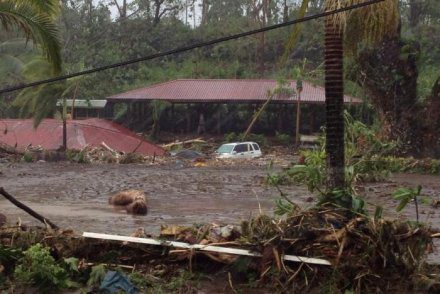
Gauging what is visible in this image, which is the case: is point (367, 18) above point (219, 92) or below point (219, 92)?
above

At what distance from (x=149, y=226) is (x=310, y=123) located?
30.1m

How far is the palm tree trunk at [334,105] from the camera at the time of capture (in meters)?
9.34

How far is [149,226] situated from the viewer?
12422 mm

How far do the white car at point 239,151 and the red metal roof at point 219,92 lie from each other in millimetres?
7092

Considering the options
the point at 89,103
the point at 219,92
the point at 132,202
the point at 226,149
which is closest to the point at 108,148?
the point at 226,149

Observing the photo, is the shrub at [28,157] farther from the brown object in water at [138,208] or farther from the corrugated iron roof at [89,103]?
Result: the brown object in water at [138,208]

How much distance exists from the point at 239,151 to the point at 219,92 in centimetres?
965

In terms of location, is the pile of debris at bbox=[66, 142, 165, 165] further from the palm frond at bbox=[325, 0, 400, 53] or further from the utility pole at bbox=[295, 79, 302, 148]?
the palm frond at bbox=[325, 0, 400, 53]

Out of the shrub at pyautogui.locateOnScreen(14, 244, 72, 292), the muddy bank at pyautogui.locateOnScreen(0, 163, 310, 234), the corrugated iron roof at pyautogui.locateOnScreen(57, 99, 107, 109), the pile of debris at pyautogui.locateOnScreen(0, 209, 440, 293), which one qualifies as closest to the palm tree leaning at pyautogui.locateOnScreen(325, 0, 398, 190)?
the muddy bank at pyautogui.locateOnScreen(0, 163, 310, 234)

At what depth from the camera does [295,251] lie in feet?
24.9

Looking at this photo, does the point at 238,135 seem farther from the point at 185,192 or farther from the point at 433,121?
the point at 185,192

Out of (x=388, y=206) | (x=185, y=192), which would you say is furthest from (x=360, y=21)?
(x=185, y=192)

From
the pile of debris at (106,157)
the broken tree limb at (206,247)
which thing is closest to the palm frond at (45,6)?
the broken tree limb at (206,247)

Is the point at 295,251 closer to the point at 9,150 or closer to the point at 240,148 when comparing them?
the point at 240,148
